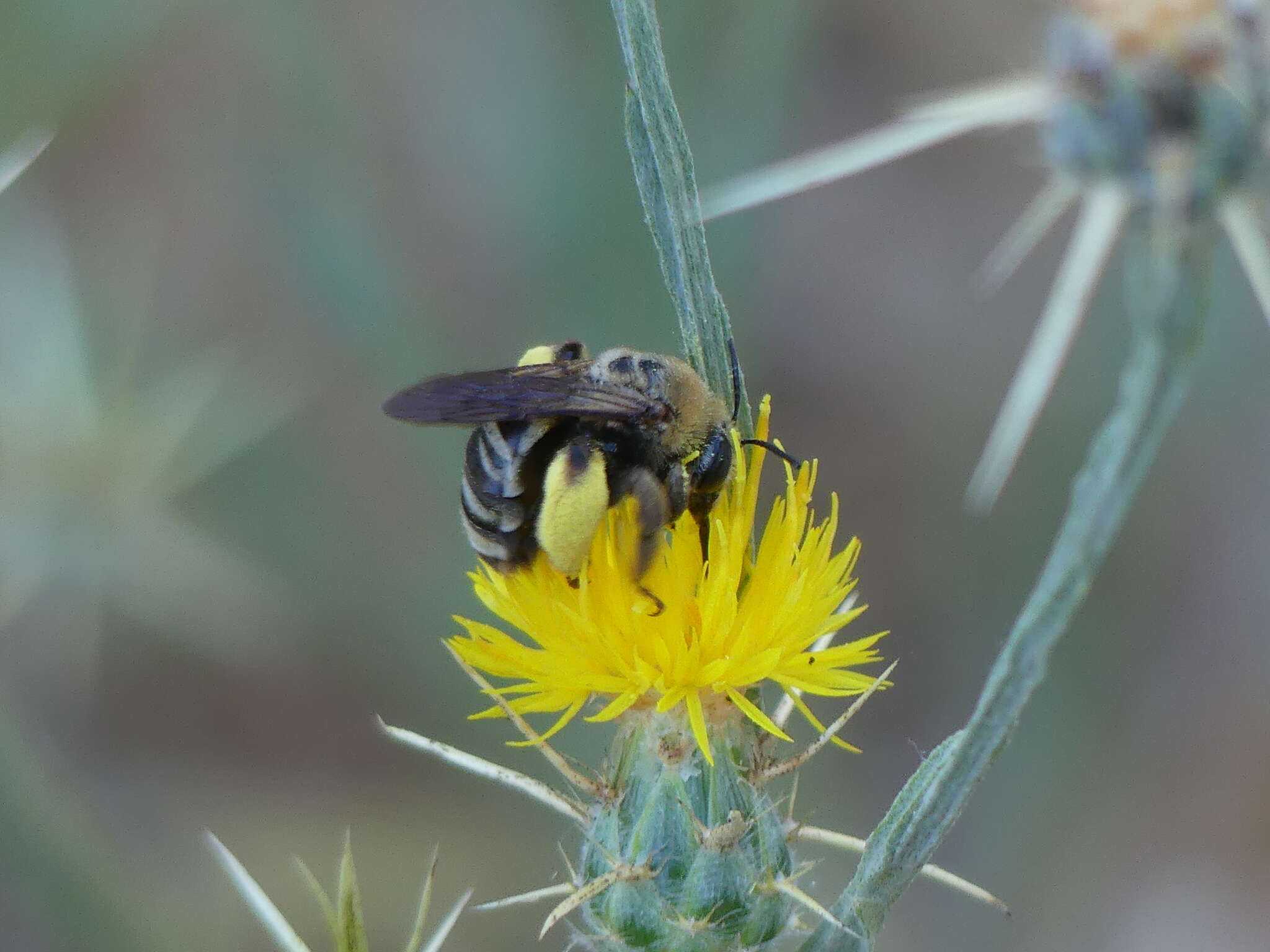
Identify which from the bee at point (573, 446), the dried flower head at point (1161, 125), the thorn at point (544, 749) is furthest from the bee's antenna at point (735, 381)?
the dried flower head at point (1161, 125)

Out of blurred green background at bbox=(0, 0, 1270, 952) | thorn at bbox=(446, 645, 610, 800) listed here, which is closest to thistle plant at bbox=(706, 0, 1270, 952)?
thorn at bbox=(446, 645, 610, 800)

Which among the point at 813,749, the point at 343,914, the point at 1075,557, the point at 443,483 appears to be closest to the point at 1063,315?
the point at 1075,557

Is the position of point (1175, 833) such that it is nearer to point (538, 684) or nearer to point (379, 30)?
point (538, 684)

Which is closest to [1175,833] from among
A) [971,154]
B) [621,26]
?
[971,154]

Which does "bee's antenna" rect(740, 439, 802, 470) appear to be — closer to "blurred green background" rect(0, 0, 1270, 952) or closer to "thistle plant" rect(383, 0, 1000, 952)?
"thistle plant" rect(383, 0, 1000, 952)

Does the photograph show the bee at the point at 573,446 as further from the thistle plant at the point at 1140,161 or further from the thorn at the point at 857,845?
the thistle plant at the point at 1140,161

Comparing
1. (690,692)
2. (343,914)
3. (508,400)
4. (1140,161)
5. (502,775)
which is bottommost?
(343,914)

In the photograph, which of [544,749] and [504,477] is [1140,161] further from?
[504,477]
